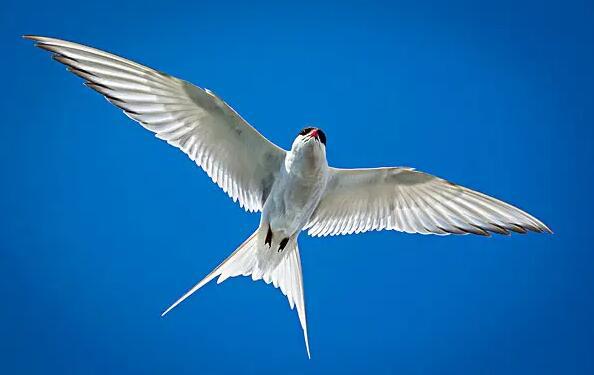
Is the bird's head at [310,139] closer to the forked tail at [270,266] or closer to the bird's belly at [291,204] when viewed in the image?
the bird's belly at [291,204]

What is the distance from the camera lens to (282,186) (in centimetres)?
342

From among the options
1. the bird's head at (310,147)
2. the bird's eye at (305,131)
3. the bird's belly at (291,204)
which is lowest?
the bird's belly at (291,204)

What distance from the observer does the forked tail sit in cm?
345

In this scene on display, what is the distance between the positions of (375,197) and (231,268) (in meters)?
0.82

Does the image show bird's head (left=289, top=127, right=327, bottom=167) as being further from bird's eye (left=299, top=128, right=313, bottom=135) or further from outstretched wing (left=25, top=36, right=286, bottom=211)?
outstretched wing (left=25, top=36, right=286, bottom=211)

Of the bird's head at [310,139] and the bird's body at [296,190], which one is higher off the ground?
the bird's head at [310,139]

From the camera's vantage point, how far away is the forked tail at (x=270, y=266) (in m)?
3.45

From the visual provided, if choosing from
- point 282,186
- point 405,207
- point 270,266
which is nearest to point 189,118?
point 282,186

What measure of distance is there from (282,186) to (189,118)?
53 centimetres

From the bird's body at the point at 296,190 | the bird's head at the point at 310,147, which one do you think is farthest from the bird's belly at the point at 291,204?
the bird's head at the point at 310,147

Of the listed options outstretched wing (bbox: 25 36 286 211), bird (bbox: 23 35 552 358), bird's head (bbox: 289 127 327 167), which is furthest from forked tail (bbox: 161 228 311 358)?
bird's head (bbox: 289 127 327 167)

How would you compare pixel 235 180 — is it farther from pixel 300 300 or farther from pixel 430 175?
pixel 430 175

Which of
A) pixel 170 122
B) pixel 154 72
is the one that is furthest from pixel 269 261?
pixel 154 72

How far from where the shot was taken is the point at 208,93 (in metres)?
3.24
